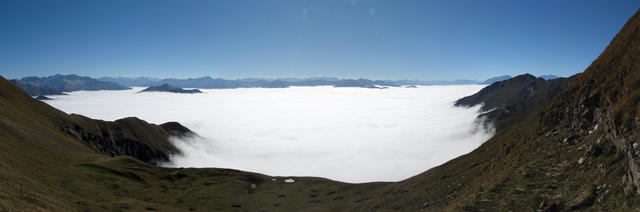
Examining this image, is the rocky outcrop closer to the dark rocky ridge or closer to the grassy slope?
the dark rocky ridge

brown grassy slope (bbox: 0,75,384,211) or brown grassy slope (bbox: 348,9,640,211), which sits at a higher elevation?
brown grassy slope (bbox: 348,9,640,211)

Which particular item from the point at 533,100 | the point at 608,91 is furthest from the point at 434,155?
the point at 608,91

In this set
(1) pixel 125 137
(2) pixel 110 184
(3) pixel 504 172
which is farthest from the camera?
(1) pixel 125 137

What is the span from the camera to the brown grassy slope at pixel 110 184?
1293 inches

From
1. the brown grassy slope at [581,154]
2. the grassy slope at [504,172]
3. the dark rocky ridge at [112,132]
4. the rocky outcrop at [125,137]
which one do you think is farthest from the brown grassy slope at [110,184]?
the brown grassy slope at [581,154]

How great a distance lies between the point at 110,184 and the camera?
52688mm

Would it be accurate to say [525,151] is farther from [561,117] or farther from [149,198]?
[149,198]

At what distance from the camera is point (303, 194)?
65.5 metres

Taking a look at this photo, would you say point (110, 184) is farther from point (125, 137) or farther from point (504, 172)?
point (125, 137)

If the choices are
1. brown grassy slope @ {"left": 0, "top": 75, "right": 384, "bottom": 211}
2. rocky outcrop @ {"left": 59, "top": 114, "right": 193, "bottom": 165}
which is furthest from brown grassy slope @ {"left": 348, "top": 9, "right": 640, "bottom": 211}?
rocky outcrop @ {"left": 59, "top": 114, "right": 193, "bottom": 165}

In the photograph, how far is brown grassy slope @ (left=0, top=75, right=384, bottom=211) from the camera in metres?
32.8

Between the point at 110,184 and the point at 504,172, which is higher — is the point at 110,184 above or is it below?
below

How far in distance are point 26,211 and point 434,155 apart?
20008cm

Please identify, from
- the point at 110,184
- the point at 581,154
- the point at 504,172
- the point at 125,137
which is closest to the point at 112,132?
the point at 125,137
